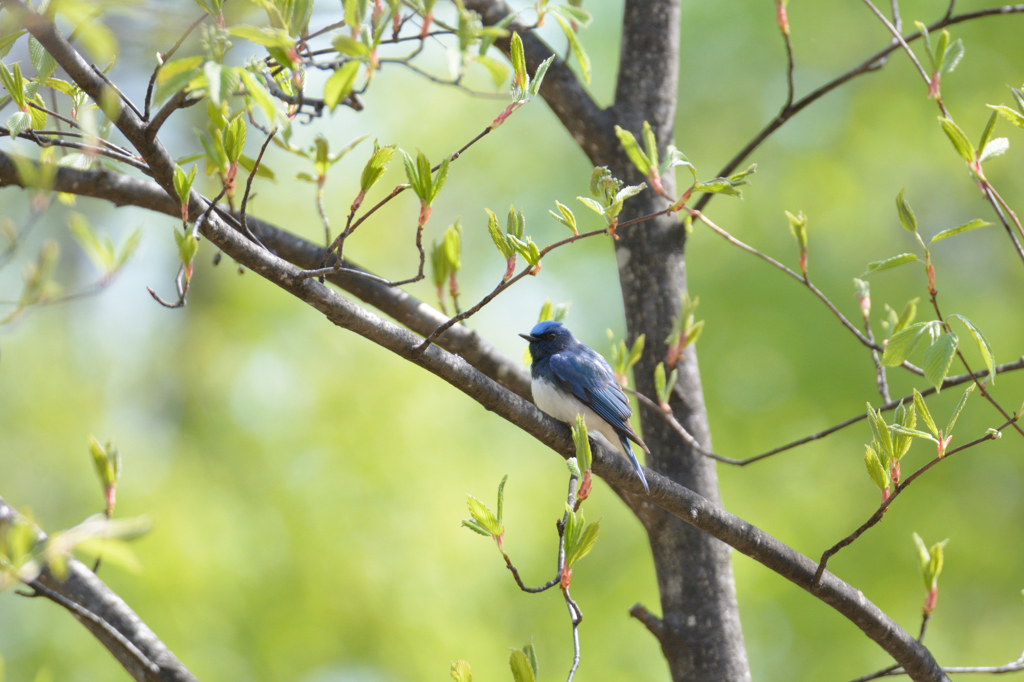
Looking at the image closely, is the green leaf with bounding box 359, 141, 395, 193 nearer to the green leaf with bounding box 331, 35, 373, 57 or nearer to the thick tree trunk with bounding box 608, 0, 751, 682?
the green leaf with bounding box 331, 35, 373, 57

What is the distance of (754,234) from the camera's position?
6570 mm

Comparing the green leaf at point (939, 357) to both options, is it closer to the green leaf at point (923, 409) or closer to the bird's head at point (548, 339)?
the green leaf at point (923, 409)

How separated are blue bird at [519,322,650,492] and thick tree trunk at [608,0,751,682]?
235 millimetres

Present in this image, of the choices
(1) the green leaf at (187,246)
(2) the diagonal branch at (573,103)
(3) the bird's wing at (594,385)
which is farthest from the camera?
(3) the bird's wing at (594,385)

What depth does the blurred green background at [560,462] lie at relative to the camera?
5.83 metres

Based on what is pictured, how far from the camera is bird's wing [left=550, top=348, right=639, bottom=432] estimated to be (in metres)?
2.89

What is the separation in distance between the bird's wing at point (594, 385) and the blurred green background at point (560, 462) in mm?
3552

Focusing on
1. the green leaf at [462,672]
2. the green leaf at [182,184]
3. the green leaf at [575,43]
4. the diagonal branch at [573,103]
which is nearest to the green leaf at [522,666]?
the green leaf at [462,672]

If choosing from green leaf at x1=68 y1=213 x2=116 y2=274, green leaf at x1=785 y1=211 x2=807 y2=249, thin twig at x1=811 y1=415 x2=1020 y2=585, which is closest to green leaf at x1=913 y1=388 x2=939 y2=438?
thin twig at x1=811 y1=415 x2=1020 y2=585

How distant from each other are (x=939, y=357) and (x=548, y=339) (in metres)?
2.09

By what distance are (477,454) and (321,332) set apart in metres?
2.06

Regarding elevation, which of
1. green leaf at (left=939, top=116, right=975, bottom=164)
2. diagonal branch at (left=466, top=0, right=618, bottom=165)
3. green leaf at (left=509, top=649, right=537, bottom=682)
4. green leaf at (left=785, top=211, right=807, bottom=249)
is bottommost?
green leaf at (left=509, top=649, right=537, bottom=682)

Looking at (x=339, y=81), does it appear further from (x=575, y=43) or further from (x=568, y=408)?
(x=568, y=408)

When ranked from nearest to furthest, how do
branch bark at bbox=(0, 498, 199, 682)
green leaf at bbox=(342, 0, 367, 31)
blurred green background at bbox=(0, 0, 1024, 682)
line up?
green leaf at bbox=(342, 0, 367, 31), branch bark at bbox=(0, 498, 199, 682), blurred green background at bbox=(0, 0, 1024, 682)
